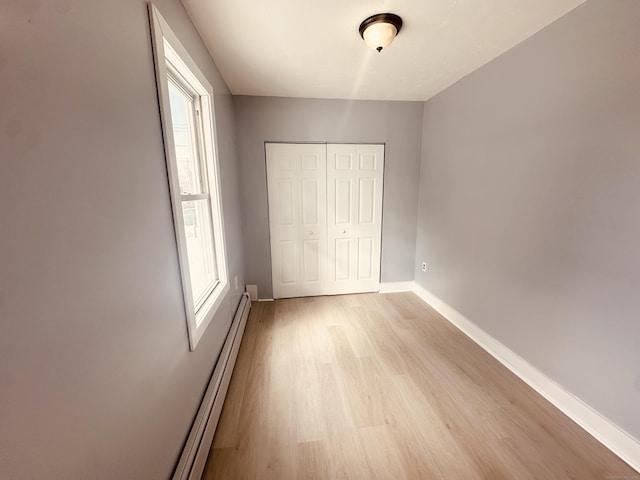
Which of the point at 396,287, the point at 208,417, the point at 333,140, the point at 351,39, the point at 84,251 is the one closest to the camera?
the point at 84,251

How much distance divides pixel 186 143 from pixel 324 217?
1.79 metres

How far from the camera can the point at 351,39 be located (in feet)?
5.95

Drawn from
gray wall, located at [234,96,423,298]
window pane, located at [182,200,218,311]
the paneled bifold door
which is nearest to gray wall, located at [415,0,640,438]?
gray wall, located at [234,96,423,298]

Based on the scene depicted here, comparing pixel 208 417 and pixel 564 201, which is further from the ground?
pixel 564 201

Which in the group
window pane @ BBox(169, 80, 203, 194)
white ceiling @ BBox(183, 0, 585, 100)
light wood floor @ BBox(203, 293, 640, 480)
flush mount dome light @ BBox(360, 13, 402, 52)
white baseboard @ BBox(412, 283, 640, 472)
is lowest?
light wood floor @ BBox(203, 293, 640, 480)

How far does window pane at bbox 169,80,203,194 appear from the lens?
171 cm

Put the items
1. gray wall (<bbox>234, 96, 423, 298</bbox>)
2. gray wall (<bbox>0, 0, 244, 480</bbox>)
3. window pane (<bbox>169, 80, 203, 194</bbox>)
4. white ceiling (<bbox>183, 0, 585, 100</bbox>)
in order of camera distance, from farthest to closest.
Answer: gray wall (<bbox>234, 96, 423, 298</bbox>)
window pane (<bbox>169, 80, 203, 194</bbox>)
white ceiling (<bbox>183, 0, 585, 100</bbox>)
gray wall (<bbox>0, 0, 244, 480</bbox>)

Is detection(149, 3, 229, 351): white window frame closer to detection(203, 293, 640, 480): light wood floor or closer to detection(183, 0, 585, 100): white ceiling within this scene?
detection(183, 0, 585, 100): white ceiling

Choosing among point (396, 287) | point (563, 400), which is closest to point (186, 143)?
point (396, 287)

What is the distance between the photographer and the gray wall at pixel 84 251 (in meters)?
0.49

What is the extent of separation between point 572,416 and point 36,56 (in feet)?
9.48

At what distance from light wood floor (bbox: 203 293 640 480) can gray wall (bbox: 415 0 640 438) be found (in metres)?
0.33

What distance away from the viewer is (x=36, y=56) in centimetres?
54

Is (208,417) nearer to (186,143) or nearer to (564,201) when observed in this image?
(186,143)
